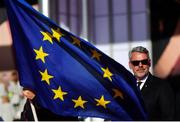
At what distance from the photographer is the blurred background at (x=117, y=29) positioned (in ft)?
27.7

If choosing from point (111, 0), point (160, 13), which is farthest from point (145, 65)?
point (111, 0)

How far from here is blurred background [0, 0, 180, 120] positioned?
845 centimetres

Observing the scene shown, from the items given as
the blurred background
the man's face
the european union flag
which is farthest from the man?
the blurred background

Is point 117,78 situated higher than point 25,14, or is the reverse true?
A: point 25,14

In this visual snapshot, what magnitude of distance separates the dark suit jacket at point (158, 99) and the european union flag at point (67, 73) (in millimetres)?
204

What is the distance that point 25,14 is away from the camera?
503cm

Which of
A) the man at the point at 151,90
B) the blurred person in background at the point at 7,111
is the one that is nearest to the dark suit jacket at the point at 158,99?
the man at the point at 151,90

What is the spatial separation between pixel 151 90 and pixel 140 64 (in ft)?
0.86

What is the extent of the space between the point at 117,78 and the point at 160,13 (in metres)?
3.59

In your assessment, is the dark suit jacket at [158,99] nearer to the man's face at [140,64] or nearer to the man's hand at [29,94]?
the man's face at [140,64]

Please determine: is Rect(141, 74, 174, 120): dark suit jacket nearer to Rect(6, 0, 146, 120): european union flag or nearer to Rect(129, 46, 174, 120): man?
Rect(129, 46, 174, 120): man

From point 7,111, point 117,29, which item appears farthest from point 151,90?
point 7,111

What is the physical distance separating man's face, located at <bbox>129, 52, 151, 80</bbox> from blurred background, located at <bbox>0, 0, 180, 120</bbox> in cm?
300

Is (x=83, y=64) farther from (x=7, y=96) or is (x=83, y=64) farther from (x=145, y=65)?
(x=7, y=96)
